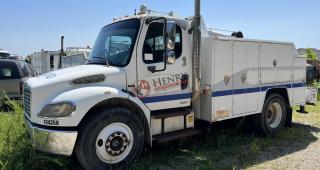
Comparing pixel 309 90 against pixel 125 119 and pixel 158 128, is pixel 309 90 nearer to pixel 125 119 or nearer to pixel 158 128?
pixel 158 128

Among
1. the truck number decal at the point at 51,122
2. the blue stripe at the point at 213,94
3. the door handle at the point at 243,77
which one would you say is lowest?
the truck number decal at the point at 51,122

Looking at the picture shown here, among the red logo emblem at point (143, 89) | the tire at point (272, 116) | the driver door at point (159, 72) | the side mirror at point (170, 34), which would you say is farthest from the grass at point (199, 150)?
the side mirror at point (170, 34)

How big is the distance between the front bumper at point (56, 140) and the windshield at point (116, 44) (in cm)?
145

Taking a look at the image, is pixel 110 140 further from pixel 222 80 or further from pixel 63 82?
pixel 222 80

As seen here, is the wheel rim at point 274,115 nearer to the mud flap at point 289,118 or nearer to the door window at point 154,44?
the mud flap at point 289,118

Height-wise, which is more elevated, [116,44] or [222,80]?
[116,44]

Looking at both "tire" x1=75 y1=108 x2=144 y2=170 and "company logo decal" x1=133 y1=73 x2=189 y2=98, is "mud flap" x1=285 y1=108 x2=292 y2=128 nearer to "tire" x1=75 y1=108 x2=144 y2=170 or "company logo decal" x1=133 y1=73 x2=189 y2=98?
"company logo decal" x1=133 y1=73 x2=189 y2=98

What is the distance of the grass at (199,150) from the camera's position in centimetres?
518

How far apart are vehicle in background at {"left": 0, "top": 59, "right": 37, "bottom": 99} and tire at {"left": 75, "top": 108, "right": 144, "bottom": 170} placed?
625 centimetres

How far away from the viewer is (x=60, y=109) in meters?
4.88

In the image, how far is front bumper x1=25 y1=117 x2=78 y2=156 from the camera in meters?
4.86

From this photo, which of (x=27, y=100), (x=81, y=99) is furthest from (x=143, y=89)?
(x=27, y=100)

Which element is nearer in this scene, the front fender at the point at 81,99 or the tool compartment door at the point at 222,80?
the front fender at the point at 81,99

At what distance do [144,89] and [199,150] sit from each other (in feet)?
5.85
